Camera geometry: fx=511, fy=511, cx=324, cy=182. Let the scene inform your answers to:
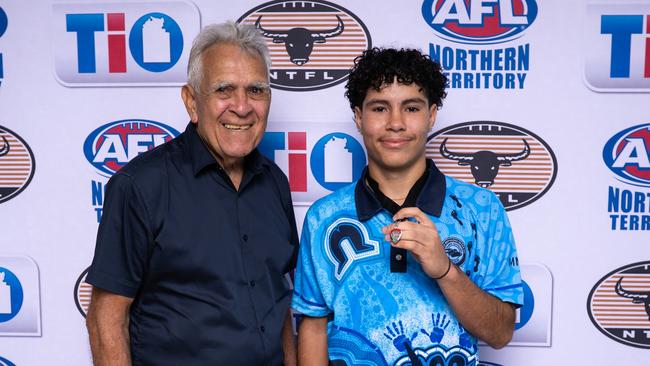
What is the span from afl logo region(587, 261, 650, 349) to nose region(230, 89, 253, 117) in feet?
3.83

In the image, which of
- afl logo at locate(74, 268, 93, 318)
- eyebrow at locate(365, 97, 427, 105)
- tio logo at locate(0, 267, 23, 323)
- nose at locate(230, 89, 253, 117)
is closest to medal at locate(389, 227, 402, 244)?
eyebrow at locate(365, 97, 427, 105)

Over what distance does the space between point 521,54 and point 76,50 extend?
51.9 inches

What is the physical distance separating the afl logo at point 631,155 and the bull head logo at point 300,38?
872 millimetres

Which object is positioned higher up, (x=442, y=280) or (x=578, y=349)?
(x=442, y=280)

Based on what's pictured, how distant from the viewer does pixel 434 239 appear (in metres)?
0.96

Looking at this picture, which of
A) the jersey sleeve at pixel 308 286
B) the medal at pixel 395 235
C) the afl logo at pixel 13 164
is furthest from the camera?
the afl logo at pixel 13 164

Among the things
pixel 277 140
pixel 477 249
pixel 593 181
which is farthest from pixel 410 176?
pixel 593 181

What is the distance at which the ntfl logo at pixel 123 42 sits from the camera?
151 cm

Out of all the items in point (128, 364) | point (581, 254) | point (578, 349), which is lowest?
point (578, 349)

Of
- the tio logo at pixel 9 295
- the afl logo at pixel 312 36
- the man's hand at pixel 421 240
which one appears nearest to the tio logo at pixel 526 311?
the man's hand at pixel 421 240

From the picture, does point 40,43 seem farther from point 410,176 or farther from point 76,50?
point 410,176

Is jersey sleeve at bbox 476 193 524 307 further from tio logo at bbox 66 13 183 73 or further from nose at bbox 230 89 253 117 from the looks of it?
tio logo at bbox 66 13 183 73

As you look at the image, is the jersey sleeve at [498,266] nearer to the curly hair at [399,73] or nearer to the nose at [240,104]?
the curly hair at [399,73]

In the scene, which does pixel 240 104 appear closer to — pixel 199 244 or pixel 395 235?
pixel 199 244
